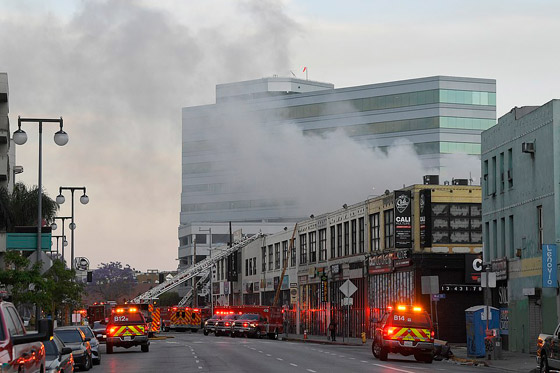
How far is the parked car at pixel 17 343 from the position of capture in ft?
46.8

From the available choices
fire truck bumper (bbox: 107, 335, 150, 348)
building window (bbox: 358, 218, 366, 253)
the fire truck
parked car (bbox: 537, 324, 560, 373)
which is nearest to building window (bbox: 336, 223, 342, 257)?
building window (bbox: 358, 218, 366, 253)

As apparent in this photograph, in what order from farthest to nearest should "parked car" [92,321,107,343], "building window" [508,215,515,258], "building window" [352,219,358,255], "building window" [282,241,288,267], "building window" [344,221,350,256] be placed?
"building window" [282,241,288,267], "building window" [344,221,350,256], "building window" [352,219,358,255], "parked car" [92,321,107,343], "building window" [508,215,515,258]

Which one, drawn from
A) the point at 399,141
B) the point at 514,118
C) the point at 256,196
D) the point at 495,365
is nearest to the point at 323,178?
the point at 399,141

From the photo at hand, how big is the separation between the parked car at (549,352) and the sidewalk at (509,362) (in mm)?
5312

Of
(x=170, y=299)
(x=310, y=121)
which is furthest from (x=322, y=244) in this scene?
(x=170, y=299)

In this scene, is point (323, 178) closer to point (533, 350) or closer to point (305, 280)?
point (305, 280)

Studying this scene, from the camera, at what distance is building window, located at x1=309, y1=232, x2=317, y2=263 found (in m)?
93.3

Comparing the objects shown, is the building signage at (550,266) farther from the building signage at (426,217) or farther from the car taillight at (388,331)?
the building signage at (426,217)

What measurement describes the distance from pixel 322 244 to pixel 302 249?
6719 millimetres

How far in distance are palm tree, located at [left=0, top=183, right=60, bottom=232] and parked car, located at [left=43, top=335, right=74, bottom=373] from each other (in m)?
45.9

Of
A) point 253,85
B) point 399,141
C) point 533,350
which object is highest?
point 253,85

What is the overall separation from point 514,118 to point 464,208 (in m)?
19.1

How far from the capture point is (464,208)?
69.9 metres

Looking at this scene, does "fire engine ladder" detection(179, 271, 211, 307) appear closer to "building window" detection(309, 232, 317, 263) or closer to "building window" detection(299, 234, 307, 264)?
"building window" detection(299, 234, 307, 264)
